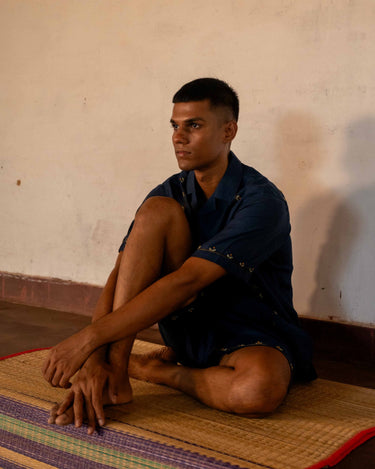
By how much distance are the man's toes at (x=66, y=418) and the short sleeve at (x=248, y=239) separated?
458 millimetres

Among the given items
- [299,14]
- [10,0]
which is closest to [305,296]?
[299,14]

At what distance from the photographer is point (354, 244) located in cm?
213

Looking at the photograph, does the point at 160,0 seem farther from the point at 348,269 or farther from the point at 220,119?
the point at 348,269

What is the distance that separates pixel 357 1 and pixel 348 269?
96cm

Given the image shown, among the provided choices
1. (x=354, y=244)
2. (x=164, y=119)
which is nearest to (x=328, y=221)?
(x=354, y=244)

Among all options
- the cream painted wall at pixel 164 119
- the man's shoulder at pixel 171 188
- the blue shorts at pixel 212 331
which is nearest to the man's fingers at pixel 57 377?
the blue shorts at pixel 212 331

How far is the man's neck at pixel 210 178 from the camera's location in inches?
65.1

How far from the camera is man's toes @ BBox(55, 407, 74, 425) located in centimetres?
126

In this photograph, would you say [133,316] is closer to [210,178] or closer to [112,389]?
[112,389]

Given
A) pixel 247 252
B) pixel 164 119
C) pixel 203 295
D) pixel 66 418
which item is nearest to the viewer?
pixel 66 418

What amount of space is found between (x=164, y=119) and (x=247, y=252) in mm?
1349

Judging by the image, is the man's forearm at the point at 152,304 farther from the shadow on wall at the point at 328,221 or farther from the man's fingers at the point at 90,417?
the shadow on wall at the point at 328,221

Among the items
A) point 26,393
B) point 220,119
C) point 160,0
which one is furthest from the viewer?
point 160,0

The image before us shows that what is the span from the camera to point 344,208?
7.02ft
